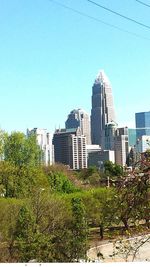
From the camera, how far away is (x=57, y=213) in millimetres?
27562

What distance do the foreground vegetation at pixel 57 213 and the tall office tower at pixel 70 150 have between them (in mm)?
97438

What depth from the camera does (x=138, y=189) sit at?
4.66 m

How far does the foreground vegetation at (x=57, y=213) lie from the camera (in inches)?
195

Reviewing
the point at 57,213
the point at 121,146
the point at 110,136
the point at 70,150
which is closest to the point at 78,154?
the point at 70,150

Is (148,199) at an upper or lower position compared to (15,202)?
upper

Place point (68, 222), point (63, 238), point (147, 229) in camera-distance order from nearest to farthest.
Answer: point (147, 229)
point (63, 238)
point (68, 222)

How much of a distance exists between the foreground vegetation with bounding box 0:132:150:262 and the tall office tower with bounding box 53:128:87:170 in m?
97.4

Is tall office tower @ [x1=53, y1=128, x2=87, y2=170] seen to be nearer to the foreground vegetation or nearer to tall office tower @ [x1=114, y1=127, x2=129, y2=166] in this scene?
tall office tower @ [x1=114, y1=127, x2=129, y2=166]

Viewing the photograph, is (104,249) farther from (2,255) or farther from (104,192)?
(2,255)

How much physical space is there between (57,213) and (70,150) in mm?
120440

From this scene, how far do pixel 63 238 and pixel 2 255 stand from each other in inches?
127

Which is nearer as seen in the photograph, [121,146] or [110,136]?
[121,146]

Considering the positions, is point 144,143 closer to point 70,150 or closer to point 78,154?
point 78,154
